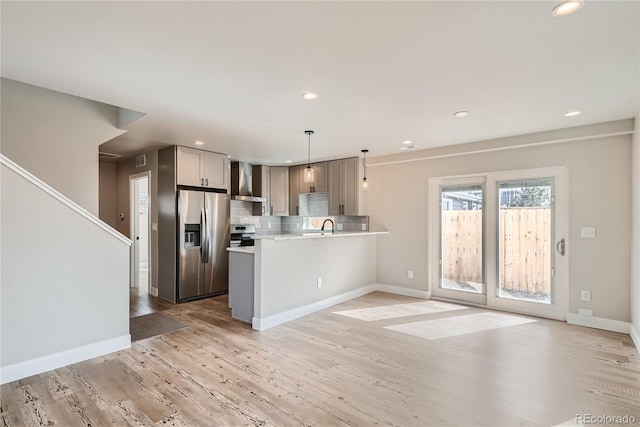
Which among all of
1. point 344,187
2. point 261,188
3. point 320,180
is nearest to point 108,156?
point 261,188

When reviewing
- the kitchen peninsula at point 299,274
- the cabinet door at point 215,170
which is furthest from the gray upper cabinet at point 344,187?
the cabinet door at point 215,170

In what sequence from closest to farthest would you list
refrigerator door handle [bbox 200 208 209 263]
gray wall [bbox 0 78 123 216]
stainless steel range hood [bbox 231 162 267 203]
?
gray wall [bbox 0 78 123 216], refrigerator door handle [bbox 200 208 209 263], stainless steel range hood [bbox 231 162 267 203]

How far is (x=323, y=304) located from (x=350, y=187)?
230cm

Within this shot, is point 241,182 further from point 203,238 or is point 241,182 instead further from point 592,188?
point 592,188

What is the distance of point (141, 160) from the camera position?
18.6 ft

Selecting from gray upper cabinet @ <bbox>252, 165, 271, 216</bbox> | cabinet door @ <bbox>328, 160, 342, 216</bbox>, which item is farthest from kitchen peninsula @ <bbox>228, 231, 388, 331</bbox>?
gray upper cabinet @ <bbox>252, 165, 271, 216</bbox>

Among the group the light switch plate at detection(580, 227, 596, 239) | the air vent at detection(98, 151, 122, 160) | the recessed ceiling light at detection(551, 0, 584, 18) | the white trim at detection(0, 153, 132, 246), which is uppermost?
the recessed ceiling light at detection(551, 0, 584, 18)

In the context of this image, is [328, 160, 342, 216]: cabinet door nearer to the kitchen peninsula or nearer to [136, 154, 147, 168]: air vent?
the kitchen peninsula

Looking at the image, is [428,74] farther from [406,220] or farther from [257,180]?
[257,180]

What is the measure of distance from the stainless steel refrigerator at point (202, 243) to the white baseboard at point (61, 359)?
72.5 inches

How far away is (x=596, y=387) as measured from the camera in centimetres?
246

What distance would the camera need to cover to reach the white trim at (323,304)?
3768 mm

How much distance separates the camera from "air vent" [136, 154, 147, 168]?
5.57 metres

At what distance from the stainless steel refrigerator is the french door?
11.8ft
